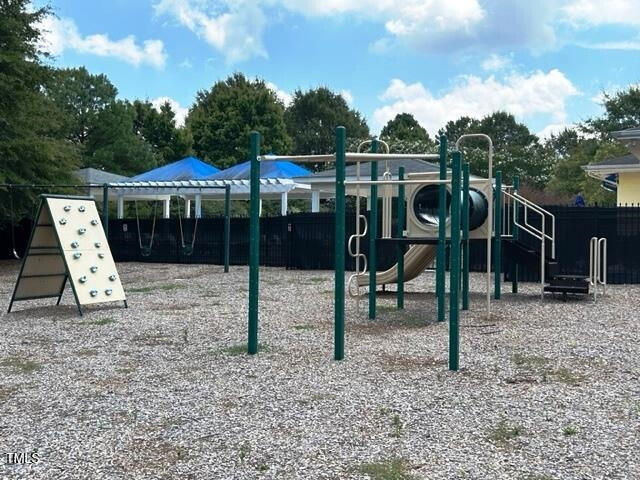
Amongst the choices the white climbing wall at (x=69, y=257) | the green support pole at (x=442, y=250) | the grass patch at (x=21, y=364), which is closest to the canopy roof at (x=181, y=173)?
the white climbing wall at (x=69, y=257)

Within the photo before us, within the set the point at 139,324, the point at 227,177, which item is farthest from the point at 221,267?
the point at 139,324

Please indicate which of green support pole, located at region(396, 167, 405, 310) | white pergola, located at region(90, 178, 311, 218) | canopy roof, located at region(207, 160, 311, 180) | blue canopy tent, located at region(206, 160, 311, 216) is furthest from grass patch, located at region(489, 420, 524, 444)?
canopy roof, located at region(207, 160, 311, 180)

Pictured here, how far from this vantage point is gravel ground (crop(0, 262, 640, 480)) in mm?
3850

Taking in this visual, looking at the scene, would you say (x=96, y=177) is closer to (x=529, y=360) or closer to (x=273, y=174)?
(x=273, y=174)

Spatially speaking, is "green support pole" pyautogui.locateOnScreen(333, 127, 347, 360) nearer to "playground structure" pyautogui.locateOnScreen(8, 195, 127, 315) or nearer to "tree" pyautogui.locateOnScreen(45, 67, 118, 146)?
"playground structure" pyautogui.locateOnScreen(8, 195, 127, 315)

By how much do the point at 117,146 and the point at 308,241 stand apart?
1135 inches

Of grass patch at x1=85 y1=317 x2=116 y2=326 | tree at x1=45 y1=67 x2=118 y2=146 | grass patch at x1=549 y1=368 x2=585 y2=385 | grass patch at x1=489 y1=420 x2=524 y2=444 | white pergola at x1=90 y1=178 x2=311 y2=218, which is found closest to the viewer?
grass patch at x1=489 y1=420 x2=524 y2=444

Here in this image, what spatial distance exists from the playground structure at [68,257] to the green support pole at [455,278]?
18.0ft

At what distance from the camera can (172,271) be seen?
61.8 ft

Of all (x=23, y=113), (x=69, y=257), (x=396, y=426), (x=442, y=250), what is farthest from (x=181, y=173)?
(x=396, y=426)

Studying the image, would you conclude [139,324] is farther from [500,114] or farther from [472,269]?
[500,114]

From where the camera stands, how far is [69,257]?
964 centimetres

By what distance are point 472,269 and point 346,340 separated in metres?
10.3

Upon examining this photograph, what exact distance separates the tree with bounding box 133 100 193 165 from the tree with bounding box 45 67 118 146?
8.63 ft
